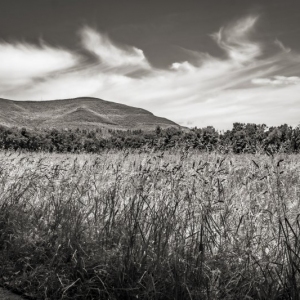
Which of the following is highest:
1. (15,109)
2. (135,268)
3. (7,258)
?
(15,109)

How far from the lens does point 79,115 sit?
14112cm

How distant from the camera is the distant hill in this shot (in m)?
126

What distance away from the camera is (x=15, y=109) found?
137000 millimetres

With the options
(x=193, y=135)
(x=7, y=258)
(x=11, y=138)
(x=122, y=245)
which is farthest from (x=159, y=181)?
(x=11, y=138)

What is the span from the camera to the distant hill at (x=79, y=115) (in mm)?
125875

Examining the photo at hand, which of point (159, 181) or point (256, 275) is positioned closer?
point (256, 275)

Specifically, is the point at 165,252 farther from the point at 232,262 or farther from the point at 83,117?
the point at 83,117

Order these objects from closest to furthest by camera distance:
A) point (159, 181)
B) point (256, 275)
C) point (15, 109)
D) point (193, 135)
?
point (256, 275), point (159, 181), point (193, 135), point (15, 109)

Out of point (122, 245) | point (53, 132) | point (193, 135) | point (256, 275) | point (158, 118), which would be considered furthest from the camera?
point (158, 118)

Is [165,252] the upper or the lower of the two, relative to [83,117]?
lower

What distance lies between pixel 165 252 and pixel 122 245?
408 mm

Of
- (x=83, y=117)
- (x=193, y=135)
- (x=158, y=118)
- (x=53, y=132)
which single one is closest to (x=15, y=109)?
(x=83, y=117)

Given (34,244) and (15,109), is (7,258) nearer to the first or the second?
(34,244)

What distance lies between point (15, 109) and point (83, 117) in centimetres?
2762
